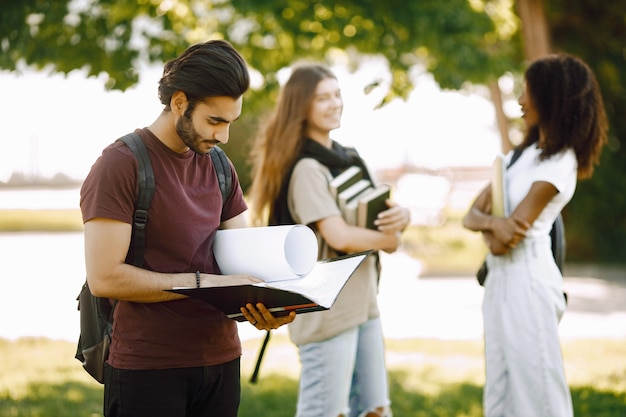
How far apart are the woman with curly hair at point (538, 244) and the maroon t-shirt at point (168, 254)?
67.7 inches

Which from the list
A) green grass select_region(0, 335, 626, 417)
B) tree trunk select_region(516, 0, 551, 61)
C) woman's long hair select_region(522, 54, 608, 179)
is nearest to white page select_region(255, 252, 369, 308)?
woman's long hair select_region(522, 54, 608, 179)

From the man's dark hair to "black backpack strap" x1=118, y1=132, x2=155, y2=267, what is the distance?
0.19 m

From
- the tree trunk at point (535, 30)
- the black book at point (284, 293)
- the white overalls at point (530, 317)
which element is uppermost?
the tree trunk at point (535, 30)

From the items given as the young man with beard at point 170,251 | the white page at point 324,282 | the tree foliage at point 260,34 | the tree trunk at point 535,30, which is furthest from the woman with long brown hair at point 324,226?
the tree trunk at point 535,30

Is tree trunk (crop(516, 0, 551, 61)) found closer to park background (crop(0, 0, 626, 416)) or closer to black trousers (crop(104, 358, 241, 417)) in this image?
park background (crop(0, 0, 626, 416))

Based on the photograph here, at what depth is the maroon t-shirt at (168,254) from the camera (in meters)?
2.49

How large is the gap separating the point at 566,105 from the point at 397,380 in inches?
137

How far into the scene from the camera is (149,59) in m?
7.21

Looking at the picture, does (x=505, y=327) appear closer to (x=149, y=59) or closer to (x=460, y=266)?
(x=149, y=59)

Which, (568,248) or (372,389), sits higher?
(372,389)

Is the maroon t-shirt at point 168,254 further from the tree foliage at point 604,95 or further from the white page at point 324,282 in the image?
the tree foliage at point 604,95

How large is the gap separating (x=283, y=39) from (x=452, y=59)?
74.0 inches

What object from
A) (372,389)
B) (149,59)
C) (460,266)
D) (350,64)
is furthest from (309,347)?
(460,266)

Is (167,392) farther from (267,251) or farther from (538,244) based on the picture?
(538,244)
